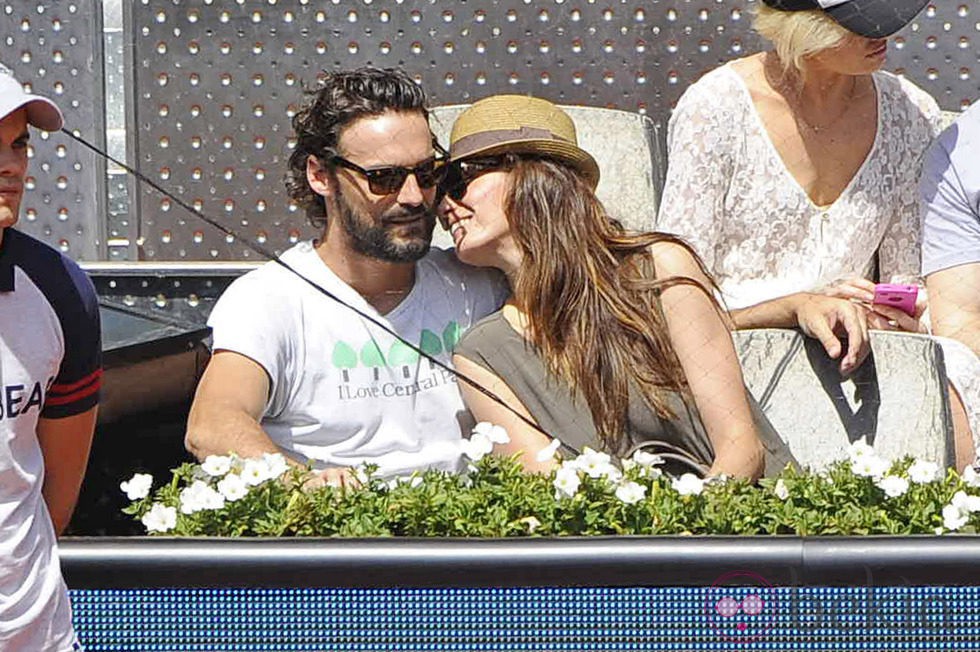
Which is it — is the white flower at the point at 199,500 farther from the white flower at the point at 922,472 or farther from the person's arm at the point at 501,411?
the white flower at the point at 922,472

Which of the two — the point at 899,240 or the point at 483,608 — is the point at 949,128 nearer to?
the point at 899,240

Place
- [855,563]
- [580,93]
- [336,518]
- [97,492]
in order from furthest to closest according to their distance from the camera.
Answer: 1. [580,93]
2. [97,492]
3. [336,518]
4. [855,563]

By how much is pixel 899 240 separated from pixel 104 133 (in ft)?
6.72

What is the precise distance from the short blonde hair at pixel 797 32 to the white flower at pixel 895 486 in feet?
4.26

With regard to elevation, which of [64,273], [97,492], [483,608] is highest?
[64,273]

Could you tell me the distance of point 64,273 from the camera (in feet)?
6.49

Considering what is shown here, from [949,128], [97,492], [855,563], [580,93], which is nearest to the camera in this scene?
[855,563]

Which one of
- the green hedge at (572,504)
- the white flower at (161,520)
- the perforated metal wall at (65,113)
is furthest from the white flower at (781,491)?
the perforated metal wall at (65,113)

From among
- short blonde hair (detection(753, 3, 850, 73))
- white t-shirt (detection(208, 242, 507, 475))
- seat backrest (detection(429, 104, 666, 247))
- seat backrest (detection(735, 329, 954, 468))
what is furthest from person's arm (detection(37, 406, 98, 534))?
short blonde hair (detection(753, 3, 850, 73))

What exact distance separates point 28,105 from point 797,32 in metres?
1.84

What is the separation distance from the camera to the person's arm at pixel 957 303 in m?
3.19

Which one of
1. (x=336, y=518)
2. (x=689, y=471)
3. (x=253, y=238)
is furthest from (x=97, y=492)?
(x=253, y=238)

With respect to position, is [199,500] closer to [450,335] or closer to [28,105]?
[28,105]

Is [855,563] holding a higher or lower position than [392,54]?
lower
